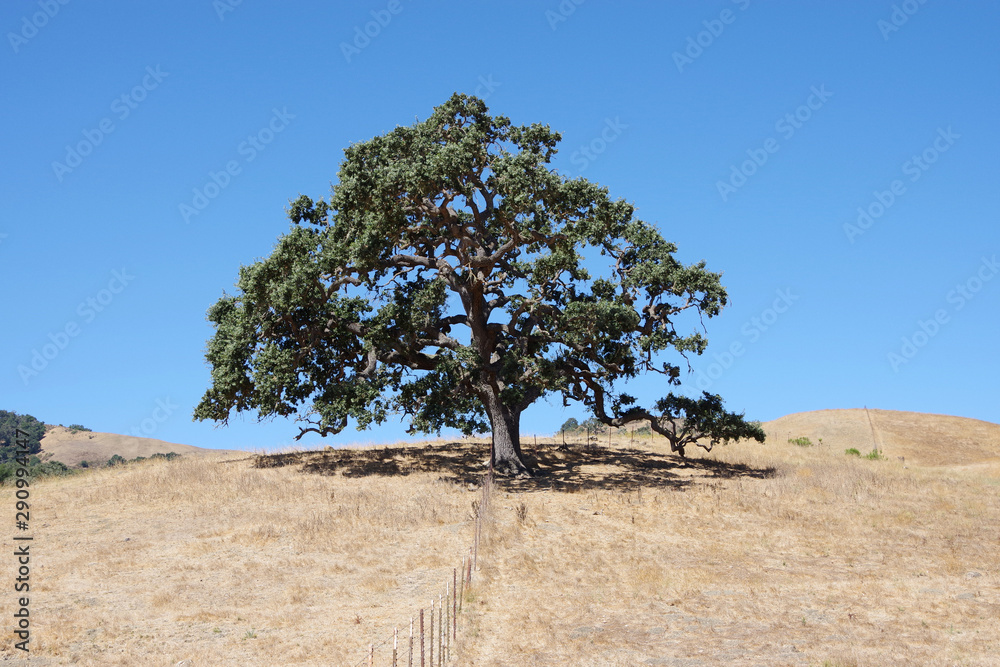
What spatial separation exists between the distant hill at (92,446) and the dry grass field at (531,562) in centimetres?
7145

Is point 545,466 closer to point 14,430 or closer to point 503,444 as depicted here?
point 503,444

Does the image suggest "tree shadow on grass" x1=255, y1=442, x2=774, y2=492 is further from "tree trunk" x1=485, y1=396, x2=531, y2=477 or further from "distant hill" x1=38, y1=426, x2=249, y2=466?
"distant hill" x1=38, y1=426, x2=249, y2=466

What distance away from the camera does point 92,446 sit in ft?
354

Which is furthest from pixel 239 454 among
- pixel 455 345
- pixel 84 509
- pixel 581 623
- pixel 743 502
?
pixel 581 623

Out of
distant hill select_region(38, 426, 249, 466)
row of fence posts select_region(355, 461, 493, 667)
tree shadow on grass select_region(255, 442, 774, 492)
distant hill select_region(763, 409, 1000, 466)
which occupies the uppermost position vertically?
distant hill select_region(38, 426, 249, 466)

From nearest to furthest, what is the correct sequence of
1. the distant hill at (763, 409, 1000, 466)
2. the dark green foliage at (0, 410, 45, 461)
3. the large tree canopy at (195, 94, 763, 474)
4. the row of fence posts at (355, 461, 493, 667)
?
the row of fence posts at (355, 461, 493, 667), the large tree canopy at (195, 94, 763, 474), the distant hill at (763, 409, 1000, 466), the dark green foliage at (0, 410, 45, 461)

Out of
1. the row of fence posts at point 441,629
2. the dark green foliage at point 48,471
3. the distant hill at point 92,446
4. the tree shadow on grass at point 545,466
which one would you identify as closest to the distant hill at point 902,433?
the tree shadow on grass at point 545,466

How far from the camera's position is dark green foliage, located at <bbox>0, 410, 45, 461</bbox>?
4070 inches

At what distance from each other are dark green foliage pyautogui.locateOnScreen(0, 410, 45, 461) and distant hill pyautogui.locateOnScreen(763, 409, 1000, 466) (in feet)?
296

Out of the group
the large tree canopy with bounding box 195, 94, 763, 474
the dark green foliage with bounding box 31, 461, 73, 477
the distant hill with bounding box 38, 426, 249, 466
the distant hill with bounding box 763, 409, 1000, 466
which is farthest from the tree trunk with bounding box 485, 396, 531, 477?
the distant hill with bounding box 38, 426, 249, 466

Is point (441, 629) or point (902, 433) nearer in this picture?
point (441, 629)

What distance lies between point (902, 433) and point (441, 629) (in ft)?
170

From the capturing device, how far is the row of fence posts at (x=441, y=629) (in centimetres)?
1337

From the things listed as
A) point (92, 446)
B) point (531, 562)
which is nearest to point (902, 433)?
point (531, 562)
